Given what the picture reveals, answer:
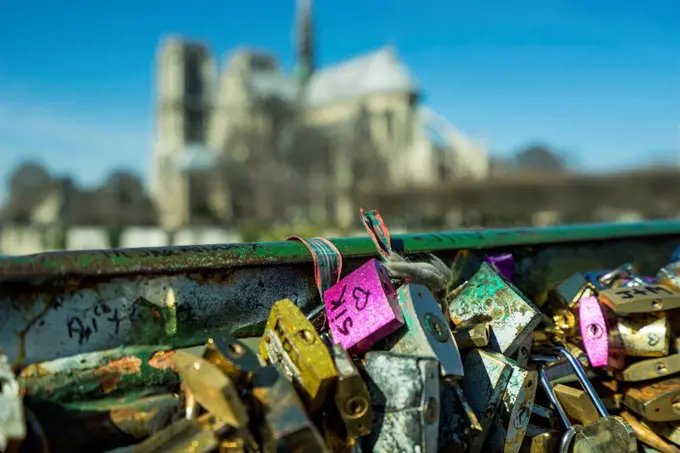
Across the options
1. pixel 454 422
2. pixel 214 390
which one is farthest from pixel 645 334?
pixel 214 390

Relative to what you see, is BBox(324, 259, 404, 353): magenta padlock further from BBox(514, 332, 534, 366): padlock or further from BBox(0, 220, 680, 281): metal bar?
BBox(514, 332, 534, 366): padlock

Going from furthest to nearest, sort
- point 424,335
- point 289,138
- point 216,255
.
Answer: point 289,138
point 216,255
point 424,335

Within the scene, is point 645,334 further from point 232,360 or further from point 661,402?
point 232,360

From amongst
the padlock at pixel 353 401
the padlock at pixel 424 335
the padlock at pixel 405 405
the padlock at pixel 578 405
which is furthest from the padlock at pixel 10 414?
the padlock at pixel 578 405

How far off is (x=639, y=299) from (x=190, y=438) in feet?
5.52

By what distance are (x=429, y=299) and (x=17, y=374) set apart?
45.2 inches

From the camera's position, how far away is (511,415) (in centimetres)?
187

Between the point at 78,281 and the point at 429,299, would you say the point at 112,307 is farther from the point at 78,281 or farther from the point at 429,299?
the point at 429,299

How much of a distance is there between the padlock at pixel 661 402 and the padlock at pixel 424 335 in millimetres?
910

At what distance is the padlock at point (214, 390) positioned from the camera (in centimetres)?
139

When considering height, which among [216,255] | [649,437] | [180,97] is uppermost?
[180,97]

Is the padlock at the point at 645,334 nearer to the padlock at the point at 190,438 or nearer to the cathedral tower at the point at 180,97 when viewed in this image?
the padlock at the point at 190,438

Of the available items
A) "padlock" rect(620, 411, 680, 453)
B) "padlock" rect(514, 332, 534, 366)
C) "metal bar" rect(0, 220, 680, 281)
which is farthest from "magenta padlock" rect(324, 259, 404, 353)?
"padlock" rect(620, 411, 680, 453)

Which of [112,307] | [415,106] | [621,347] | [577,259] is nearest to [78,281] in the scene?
[112,307]
